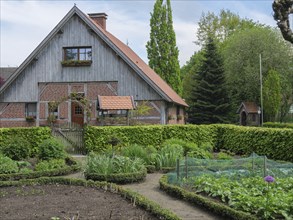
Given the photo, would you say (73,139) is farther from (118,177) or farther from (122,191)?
(122,191)

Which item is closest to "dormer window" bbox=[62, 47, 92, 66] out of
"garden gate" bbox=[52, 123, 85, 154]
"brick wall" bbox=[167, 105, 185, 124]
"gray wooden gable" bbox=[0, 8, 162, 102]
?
"gray wooden gable" bbox=[0, 8, 162, 102]

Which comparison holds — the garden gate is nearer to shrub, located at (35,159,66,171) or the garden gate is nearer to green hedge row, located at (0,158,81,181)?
shrub, located at (35,159,66,171)

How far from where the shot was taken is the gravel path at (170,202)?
816 centimetres

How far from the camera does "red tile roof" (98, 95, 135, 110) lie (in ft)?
76.2

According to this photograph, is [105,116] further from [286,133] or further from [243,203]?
[243,203]

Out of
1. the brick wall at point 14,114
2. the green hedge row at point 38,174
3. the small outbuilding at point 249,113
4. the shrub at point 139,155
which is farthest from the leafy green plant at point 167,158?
the small outbuilding at point 249,113

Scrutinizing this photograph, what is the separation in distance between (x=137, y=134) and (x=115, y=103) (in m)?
3.65

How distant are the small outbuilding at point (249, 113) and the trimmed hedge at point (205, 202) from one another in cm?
3529

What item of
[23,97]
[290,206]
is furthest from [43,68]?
[290,206]

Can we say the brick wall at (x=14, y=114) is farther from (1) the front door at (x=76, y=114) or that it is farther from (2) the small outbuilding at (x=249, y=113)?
(2) the small outbuilding at (x=249, y=113)

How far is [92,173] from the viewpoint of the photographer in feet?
40.0

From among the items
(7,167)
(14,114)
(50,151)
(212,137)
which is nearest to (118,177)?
(7,167)

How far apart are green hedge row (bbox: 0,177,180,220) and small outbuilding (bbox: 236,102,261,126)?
3588 centimetres

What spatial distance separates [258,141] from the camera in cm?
1861
